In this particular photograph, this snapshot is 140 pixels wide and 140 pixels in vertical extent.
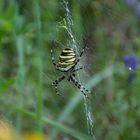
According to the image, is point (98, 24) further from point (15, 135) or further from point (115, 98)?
point (15, 135)

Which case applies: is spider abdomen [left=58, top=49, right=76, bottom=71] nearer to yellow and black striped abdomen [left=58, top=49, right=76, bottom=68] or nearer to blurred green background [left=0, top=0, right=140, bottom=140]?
yellow and black striped abdomen [left=58, top=49, right=76, bottom=68]

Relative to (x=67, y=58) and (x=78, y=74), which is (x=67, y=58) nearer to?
(x=67, y=58)

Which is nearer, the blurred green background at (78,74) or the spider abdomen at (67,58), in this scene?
the spider abdomen at (67,58)

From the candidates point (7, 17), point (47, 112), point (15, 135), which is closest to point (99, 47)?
point (47, 112)

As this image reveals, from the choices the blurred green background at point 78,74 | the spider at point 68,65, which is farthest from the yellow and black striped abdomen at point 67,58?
the blurred green background at point 78,74

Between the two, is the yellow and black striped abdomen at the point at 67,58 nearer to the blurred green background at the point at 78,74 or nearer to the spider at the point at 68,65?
the spider at the point at 68,65

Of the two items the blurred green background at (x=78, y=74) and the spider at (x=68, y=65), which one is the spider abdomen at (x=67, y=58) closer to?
the spider at (x=68, y=65)

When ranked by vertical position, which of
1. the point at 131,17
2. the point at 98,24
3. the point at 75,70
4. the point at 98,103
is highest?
the point at 131,17

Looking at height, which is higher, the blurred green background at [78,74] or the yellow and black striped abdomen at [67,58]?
the blurred green background at [78,74]
